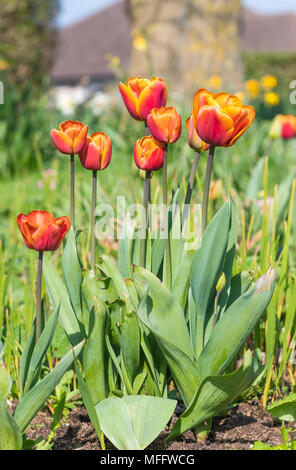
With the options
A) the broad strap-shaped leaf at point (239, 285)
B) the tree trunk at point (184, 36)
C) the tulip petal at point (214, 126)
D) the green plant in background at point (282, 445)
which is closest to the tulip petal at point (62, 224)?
the tulip petal at point (214, 126)

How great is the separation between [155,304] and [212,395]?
0.80ft

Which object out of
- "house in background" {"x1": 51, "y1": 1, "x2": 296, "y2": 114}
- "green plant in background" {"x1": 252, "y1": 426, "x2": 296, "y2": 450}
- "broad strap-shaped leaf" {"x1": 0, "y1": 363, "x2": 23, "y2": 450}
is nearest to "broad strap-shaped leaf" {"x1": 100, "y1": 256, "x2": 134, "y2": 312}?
"broad strap-shaped leaf" {"x1": 0, "y1": 363, "x2": 23, "y2": 450}

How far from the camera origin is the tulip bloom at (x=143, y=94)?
130cm

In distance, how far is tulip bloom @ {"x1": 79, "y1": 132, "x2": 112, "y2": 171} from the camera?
4.37ft

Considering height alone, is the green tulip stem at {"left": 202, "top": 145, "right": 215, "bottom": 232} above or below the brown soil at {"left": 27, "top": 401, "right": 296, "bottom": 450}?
above

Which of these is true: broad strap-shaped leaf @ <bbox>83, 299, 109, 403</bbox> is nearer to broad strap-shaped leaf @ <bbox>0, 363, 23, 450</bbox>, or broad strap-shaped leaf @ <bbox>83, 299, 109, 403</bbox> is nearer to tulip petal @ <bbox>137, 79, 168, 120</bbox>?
→ broad strap-shaped leaf @ <bbox>0, 363, 23, 450</bbox>

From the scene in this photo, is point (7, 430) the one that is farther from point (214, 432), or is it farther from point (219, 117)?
point (219, 117)

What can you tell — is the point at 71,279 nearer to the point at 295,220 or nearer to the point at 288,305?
the point at 288,305

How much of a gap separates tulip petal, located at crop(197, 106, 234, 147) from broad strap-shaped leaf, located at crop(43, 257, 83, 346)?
53cm

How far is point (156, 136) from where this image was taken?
49.6 inches

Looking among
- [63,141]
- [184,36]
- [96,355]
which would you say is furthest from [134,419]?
[184,36]

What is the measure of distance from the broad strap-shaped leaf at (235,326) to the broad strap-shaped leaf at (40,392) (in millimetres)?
304
